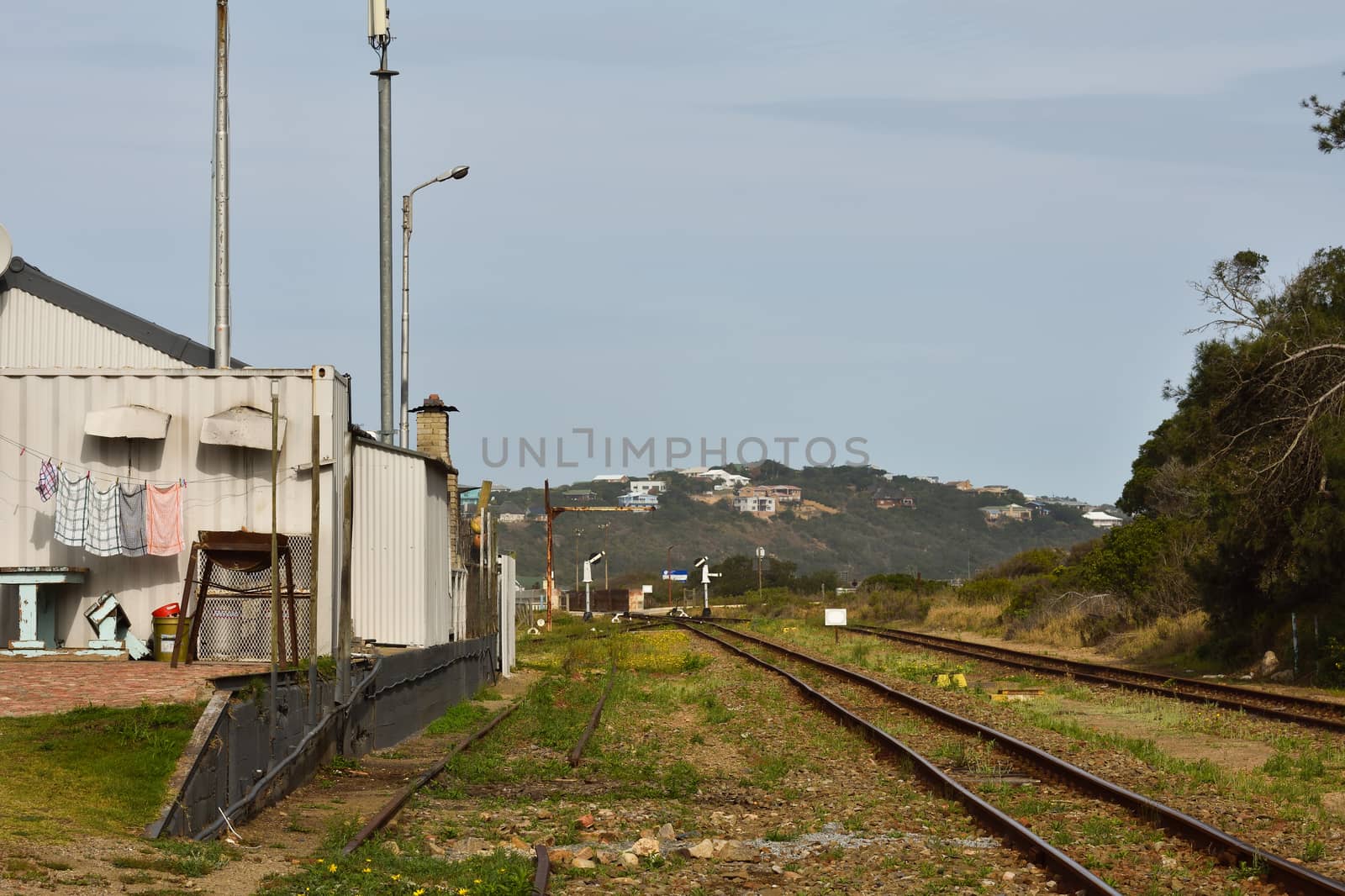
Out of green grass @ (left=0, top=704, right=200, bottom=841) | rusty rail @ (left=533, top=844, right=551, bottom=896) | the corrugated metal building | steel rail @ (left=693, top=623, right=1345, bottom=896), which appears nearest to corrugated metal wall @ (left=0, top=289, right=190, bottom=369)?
the corrugated metal building

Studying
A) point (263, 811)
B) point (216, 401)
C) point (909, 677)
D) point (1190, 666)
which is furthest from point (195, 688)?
point (1190, 666)

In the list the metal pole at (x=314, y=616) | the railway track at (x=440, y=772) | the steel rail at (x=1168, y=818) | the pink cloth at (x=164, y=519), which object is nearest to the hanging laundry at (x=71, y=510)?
the pink cloth at (x=164, y=519)

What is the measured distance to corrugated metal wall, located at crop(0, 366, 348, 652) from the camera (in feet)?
55.7

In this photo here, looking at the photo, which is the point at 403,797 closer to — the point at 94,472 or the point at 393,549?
the point at 94,472

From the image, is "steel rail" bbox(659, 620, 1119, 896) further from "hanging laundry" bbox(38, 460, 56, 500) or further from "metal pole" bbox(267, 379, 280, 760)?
"hanging laundry" bbox(38, 460, 56, 500)

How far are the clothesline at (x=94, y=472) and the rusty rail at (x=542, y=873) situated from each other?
9.17 m

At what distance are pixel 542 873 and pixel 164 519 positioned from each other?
9827mm

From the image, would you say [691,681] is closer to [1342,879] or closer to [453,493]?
[453,493]

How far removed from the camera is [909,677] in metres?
27.5

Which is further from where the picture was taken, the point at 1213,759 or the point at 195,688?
the point at 1213,759

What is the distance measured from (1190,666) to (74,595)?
20929 millimetres

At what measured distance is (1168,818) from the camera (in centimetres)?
1015

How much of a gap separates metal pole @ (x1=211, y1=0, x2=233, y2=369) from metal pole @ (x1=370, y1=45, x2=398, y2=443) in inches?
189

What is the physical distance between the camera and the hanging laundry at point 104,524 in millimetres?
16547
